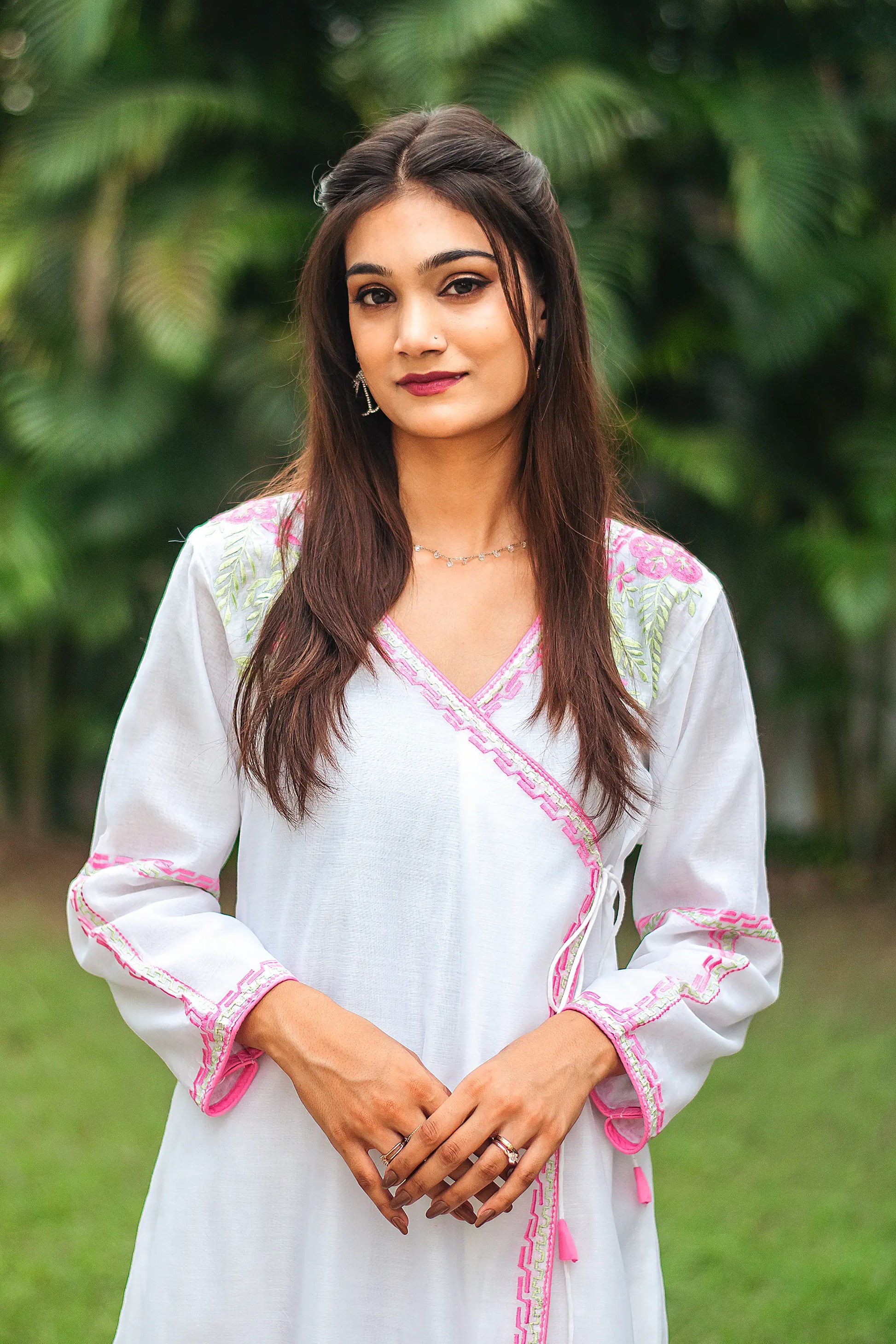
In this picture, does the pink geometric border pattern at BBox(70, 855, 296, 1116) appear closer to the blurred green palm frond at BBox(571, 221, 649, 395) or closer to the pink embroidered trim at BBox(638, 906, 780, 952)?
the pink embroidered trim at BBox(638, 906, 780, 952)

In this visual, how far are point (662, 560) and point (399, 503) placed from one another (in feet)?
1.07

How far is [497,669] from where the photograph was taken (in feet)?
5.12

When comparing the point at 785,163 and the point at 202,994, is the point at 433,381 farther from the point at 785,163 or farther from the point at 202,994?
the point at 785,163

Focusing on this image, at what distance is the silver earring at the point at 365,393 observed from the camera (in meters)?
1.67

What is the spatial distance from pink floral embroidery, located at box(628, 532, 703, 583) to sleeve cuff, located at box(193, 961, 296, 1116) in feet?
2.05

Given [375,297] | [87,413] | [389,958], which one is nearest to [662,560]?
[375,297]

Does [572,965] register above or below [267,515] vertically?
below

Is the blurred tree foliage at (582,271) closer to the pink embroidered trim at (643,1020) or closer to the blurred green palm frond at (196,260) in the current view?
the blurred green palm frond at (196,260)

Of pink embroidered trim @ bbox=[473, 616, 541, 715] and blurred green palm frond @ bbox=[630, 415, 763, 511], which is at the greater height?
pink embroidered trim @ bbox=[473, 616, 541, 715]

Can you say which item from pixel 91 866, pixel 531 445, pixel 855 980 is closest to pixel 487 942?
pixel 91 866

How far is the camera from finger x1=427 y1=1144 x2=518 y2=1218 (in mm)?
1357

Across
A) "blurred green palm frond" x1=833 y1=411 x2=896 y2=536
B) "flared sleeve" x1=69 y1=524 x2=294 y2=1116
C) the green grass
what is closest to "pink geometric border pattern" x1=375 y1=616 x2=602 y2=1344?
"flared sleeve" x1=69 y1=524 x2=294 y2=1116

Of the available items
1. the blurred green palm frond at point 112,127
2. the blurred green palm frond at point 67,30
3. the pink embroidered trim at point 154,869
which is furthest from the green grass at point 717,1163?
the blurred green palm frond at point 67,30

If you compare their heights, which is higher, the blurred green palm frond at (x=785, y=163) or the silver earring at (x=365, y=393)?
the blurred green palm frond at (x=785, y=163)
